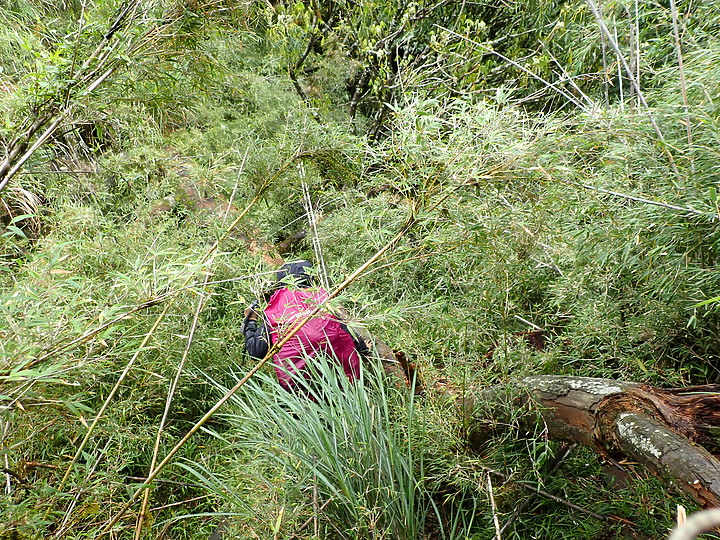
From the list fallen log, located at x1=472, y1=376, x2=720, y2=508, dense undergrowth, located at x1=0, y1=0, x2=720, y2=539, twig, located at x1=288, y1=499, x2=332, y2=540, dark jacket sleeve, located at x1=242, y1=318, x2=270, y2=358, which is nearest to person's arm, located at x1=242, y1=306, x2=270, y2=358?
dark jacket sleeve, located at x1=242, y1=318, x2=270, y2=358

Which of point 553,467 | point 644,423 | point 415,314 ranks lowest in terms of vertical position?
point 553,467

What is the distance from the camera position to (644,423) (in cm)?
111

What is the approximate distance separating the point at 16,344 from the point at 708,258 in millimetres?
1776

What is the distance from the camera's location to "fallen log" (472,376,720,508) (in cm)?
99

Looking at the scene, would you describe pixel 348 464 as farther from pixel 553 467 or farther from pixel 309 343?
pixel 553 467

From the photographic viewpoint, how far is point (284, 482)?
1.48 meters

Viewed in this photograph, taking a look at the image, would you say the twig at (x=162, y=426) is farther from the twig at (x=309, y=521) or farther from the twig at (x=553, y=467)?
the twig at (x=553, y=467)

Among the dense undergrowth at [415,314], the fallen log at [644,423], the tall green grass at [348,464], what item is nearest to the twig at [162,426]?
the dense undergrowth at [415,314]

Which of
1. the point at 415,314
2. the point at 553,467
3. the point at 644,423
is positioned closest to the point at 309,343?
the point at 415,314

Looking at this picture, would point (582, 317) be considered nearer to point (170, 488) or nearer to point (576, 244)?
point (576, 244)

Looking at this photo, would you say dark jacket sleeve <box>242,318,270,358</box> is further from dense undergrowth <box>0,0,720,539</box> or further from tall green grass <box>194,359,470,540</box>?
tall green grass <box>194,359,470,540</box>

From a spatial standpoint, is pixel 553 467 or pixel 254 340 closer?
pixel 553 467

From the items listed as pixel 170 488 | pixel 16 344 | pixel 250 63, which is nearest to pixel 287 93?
pixel 250 63

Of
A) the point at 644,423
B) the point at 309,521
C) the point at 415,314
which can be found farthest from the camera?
the point at 415,314
